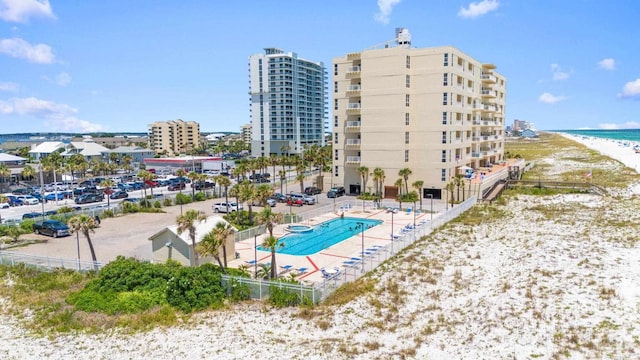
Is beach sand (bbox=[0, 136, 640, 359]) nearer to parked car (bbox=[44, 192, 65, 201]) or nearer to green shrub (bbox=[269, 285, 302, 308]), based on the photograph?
green shrub (bbox=[269, 285, 302, 308])

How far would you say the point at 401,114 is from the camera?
5994 centimetres

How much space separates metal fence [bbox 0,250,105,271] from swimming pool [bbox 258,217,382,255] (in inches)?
508

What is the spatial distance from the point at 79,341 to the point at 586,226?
41836 mm

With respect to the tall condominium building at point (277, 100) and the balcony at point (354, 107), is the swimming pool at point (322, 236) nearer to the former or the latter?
the balcony at point (354, 107)

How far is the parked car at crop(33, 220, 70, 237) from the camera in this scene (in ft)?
137

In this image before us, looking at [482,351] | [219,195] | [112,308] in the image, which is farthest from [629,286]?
[219,195]

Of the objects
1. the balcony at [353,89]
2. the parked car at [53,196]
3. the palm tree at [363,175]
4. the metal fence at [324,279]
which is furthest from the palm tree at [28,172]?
the palm tree at [363,175]

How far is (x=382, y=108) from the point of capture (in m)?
61.0

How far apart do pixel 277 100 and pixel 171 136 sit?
5716cm

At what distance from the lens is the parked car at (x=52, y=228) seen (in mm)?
41781

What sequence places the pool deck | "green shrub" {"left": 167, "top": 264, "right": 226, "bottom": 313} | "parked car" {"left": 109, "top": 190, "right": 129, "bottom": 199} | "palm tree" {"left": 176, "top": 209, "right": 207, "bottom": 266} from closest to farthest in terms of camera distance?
"green shrub" {"left": 167, "top": 264, "right": 226, "bottom": 313} < "palm tree" {"left": 176, "top": 209, "right": 207, "bottom": 266} < the pool deck < "parked car" {"left": 109, "top": 190, "right": 129, "bottom": 199}

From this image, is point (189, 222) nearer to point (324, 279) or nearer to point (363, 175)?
point (324, 279)

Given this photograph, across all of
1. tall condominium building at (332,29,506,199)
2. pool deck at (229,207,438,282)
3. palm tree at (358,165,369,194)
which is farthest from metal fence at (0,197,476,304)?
palm tree at (358,165,369,194)

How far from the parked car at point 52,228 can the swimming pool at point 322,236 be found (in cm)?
1983
